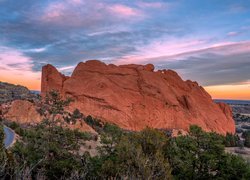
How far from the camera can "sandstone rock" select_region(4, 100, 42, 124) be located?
6862 centimetres

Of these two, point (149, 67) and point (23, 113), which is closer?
point (23, 113)

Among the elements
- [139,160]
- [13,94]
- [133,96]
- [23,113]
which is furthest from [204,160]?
[13,94]

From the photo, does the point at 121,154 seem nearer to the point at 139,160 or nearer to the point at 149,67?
the point at 139,160

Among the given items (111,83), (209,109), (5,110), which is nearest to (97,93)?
(111,83)

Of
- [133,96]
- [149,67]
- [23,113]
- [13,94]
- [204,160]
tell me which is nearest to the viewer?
[204,160]

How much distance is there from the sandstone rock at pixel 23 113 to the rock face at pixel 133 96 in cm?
984

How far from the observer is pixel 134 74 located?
87.2m

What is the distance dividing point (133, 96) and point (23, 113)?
28.6 metres

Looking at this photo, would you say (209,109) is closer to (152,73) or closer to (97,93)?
(152,73)

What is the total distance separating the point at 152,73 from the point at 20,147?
65.7 m

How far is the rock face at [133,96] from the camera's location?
3142 inches

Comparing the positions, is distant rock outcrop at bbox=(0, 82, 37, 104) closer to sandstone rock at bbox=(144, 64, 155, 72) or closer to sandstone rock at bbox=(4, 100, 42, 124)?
sandstone rock at bbox=(4, 100, 42, 124)

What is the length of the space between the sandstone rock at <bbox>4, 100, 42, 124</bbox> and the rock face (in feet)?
32.3

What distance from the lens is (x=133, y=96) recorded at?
8369 centimetres
